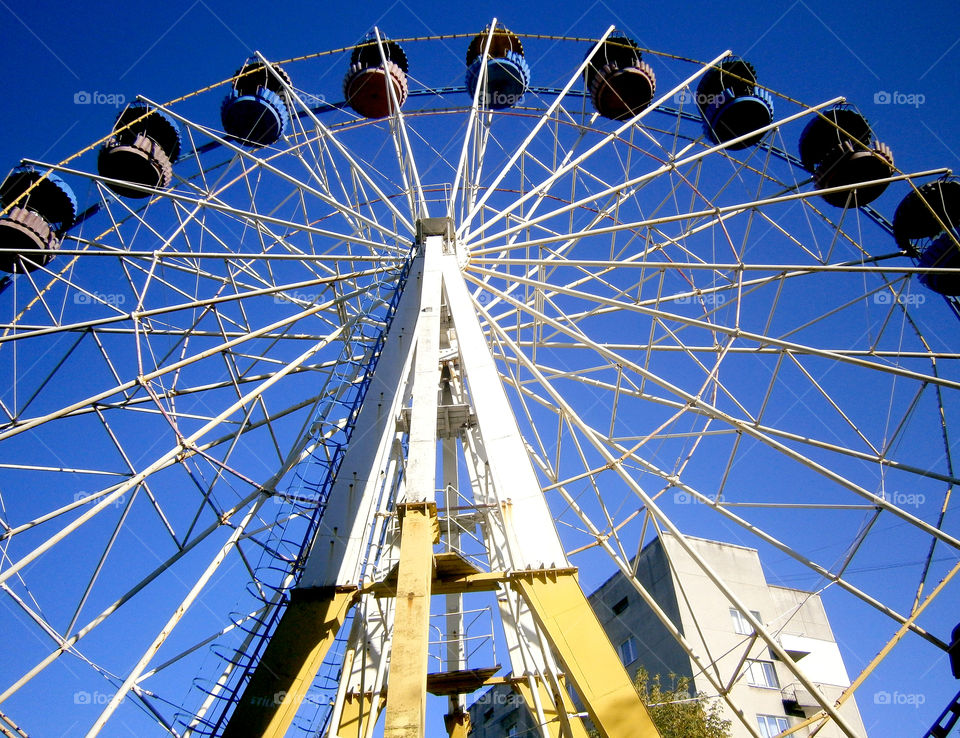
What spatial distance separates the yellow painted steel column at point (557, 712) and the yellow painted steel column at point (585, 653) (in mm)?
1143

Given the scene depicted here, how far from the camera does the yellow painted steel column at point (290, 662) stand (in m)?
7.61

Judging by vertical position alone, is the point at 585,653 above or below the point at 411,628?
below

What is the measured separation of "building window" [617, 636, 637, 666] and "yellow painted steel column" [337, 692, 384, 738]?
19054 millimetres

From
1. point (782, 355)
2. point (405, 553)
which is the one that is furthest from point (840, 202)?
point (405, 553)

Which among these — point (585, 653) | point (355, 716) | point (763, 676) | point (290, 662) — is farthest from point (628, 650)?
point (585, 653)

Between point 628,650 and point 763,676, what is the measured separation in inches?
190

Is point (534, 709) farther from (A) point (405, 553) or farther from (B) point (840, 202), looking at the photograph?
(B) point (840, 202)

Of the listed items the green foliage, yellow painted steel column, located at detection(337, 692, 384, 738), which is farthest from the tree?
yellow painted steel column, located at detection(337, 692, 384, 738)

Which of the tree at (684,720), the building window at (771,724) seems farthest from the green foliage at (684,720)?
the building window at (771,724)

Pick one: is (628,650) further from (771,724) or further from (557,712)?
(557,712)

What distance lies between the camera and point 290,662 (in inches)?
315

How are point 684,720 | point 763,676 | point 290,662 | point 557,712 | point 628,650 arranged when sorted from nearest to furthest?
point 290,662 < point 557,712 < point 684,720 < point 763,676 < point 628,650

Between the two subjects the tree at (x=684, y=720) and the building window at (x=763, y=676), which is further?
the building window at (x=763, y=676)

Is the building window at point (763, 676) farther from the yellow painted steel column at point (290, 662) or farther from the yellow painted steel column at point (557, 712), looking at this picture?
the yellow painted steel column at point (290, 662)
